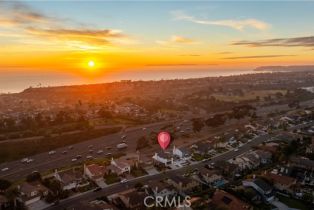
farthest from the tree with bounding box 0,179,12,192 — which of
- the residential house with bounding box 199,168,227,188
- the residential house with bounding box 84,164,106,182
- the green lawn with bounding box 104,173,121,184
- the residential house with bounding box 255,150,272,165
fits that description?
the residential house with bounding box 255,150,272,165

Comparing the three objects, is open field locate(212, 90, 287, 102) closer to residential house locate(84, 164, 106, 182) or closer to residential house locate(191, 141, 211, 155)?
residential house locate(191, 141, 211, 155)

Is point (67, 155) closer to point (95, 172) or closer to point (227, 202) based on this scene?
point (95, 172)

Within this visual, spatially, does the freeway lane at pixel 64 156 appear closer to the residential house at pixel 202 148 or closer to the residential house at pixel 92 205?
the residential house at pixel 202 148

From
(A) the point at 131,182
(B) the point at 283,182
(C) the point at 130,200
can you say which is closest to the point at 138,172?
(A) the point at 131,182

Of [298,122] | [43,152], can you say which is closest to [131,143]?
[43,152]

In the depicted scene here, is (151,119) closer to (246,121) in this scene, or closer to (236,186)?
(246,121)
